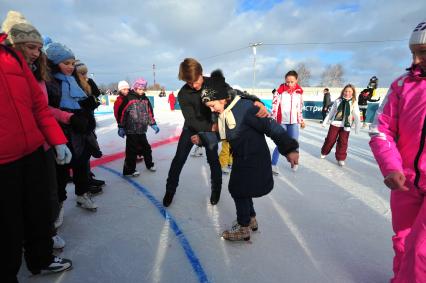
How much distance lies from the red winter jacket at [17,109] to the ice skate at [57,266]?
36.0 inches

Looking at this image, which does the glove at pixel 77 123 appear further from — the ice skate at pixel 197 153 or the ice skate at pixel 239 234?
the ice skate at pixel 197 153

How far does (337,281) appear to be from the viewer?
189 centimetres

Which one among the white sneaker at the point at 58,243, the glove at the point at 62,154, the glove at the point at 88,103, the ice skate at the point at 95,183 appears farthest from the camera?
the ice skate at the point at 95,183

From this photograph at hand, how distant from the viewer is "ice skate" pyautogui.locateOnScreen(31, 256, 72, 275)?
195cm

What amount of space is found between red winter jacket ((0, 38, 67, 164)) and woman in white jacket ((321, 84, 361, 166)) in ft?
15.9

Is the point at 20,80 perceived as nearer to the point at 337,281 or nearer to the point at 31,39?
the point at 31,39

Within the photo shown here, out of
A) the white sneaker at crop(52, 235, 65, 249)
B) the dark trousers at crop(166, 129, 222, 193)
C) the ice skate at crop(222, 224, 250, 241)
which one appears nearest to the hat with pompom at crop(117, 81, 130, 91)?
the dark trousers at crop(166, 129, 222, 193)

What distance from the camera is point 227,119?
213 centimetres

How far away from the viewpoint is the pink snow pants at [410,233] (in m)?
1.30

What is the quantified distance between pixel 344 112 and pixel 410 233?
4039 mm

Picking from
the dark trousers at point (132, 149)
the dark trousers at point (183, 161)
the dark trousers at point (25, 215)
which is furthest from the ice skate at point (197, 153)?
the dark trousers at point (25, 215)

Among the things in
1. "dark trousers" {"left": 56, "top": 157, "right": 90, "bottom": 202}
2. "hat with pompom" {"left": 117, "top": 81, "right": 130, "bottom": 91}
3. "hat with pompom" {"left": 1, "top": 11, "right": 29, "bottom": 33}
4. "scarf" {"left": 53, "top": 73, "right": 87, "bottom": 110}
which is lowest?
"dark trousers" {"left": 56, "top": 157, "right": 90, "bottom": 202}

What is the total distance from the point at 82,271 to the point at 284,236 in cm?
170

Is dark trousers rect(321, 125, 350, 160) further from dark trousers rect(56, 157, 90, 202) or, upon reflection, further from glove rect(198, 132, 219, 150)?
dark trousers rect(56, 157, 90, 202)
